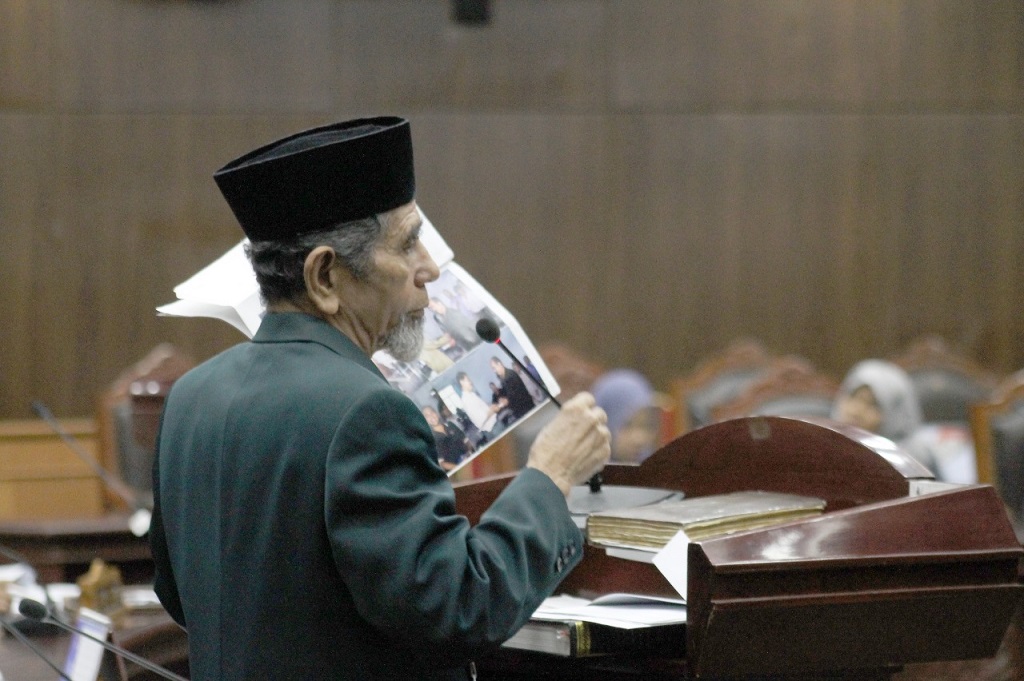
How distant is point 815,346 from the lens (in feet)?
22.6

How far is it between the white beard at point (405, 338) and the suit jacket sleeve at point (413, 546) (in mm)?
157

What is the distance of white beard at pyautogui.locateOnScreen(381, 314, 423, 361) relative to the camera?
4.01 feet

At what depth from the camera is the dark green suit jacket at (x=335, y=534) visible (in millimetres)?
1021

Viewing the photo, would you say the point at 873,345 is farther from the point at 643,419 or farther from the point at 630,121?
the point at 643,419

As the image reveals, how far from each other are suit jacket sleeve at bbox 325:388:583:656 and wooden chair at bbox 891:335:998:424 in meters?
4.41

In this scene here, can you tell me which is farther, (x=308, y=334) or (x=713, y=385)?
(x=713, y=385)

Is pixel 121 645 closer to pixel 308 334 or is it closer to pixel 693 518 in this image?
pixel 308 334

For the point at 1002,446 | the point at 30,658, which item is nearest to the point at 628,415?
the point at 1002,446

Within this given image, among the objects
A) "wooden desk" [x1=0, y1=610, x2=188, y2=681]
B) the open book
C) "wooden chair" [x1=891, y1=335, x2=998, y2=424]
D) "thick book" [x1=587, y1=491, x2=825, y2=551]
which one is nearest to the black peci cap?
the open book

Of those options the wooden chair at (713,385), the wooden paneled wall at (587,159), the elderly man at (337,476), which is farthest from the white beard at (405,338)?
the wooden paneled wall at (587,159)

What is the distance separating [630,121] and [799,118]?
3.25 ft

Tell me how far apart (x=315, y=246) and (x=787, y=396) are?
329 cm

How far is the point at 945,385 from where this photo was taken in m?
5.32

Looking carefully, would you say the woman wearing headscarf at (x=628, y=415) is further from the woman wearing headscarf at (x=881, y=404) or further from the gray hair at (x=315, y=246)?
the gray hair at (x=315, y=246)
